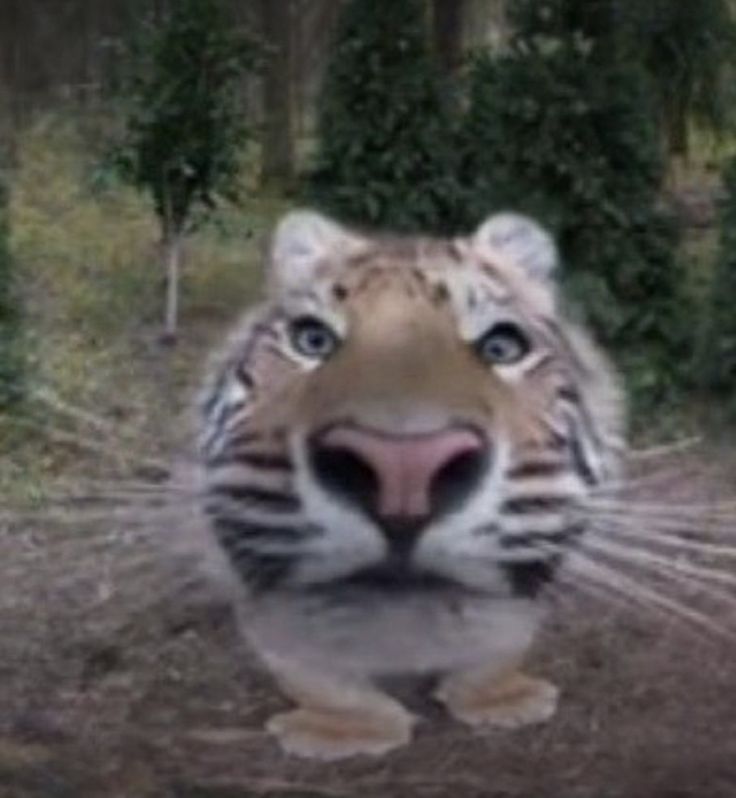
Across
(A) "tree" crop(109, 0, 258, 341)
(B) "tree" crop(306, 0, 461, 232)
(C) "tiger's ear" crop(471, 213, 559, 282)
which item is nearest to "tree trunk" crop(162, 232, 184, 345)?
(A) "tree" crop(109, 0, 258, 341)

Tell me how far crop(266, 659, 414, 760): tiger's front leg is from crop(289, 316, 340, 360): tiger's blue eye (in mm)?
312

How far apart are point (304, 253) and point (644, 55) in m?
0.24

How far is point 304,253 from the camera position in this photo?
1.14 m

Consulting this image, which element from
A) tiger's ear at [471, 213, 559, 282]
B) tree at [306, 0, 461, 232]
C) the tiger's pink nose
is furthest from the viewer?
tree at [306, 0, 461, 232]

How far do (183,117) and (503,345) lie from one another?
0.28 metres

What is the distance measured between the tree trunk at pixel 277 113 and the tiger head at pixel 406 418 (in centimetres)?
18

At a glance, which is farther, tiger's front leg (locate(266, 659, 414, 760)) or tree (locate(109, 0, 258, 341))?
tiger's front leg (locate(266, 659, 414, 760))

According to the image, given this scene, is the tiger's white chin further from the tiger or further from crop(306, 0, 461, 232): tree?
crop(306, 0, 461, 232): tree

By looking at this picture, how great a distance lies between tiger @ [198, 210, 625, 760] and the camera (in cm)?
102

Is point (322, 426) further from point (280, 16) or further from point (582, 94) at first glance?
point (280, 16)

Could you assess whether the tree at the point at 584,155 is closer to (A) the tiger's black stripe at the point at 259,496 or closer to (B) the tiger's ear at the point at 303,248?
(B) the tiger's ear at the point at 303,248

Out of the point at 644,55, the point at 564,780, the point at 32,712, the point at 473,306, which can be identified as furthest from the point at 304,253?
the point at 32,712

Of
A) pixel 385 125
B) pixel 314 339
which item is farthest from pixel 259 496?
pixel 385 125

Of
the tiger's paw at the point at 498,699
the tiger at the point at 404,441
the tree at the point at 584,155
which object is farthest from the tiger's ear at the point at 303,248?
Answer: the tiger's paw at the point at 498,699
